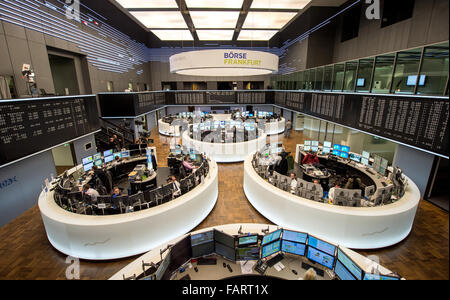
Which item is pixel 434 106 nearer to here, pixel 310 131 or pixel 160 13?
pixel 310 131

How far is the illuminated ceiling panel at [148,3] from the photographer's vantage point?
10.5 m

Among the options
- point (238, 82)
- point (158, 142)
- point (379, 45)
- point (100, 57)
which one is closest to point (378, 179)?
point (379, 45)

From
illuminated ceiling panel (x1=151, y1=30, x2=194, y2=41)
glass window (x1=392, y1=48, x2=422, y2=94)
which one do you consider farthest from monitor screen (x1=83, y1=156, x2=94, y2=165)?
illuminated ceiling panel (x1=151, y1=30, x2=194, y2=41)

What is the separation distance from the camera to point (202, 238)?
358cm

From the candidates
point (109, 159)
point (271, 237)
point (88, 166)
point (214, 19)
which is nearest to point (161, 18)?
point (214, 19)

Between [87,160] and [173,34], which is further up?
[173,34]

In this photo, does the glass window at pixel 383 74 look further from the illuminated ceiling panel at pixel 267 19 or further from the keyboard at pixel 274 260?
the illuminated ceiling panel at pixel 267 19

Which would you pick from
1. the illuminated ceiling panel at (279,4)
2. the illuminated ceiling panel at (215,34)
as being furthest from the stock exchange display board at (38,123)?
the illuminated ceiling panel at (215,34)

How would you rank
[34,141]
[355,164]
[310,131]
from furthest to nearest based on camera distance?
1. [310,131]
2. [355,164]
3. [34,141]

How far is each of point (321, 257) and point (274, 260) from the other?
2.48ft

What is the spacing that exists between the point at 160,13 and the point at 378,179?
13.3 meters

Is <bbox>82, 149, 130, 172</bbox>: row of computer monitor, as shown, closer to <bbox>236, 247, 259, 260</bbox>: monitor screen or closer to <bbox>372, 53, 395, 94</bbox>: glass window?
<bbox>236, 247, 259, 260</bbox>: monitor screen

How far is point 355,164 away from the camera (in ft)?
24.7

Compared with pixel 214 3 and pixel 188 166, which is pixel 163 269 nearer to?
pixel 188 166
